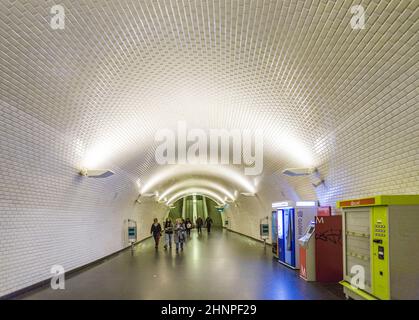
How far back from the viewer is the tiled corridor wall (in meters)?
6.90

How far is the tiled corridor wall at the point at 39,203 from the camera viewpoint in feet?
22.6

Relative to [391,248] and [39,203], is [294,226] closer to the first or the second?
[391,248]

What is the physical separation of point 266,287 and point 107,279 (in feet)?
13.5

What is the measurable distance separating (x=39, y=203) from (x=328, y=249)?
6.97 meters

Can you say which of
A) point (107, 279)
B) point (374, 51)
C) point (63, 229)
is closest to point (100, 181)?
point (63, 229)

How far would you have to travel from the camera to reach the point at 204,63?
24.3 feet

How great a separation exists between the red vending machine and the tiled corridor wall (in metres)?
6.44

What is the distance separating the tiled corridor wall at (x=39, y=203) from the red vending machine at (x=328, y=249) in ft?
21.1

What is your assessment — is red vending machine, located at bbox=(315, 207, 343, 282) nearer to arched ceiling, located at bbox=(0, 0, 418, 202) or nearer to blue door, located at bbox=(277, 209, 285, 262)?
arched ceiling, located at bbox=(0, 0, 418, 202)

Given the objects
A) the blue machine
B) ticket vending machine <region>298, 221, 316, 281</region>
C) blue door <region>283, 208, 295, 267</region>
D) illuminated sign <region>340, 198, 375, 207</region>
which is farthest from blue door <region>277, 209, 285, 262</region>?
illuminated sign <region>340, 198, 375, 207</region>

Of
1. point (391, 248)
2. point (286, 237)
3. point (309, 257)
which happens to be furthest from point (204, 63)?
point (286, 237)

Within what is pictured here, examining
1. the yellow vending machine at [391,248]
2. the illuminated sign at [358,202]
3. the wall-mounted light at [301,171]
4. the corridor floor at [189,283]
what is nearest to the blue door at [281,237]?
the corridor floor at [189,283]

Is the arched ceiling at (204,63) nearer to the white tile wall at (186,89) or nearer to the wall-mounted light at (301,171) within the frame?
the white tile wall at (186,89)
